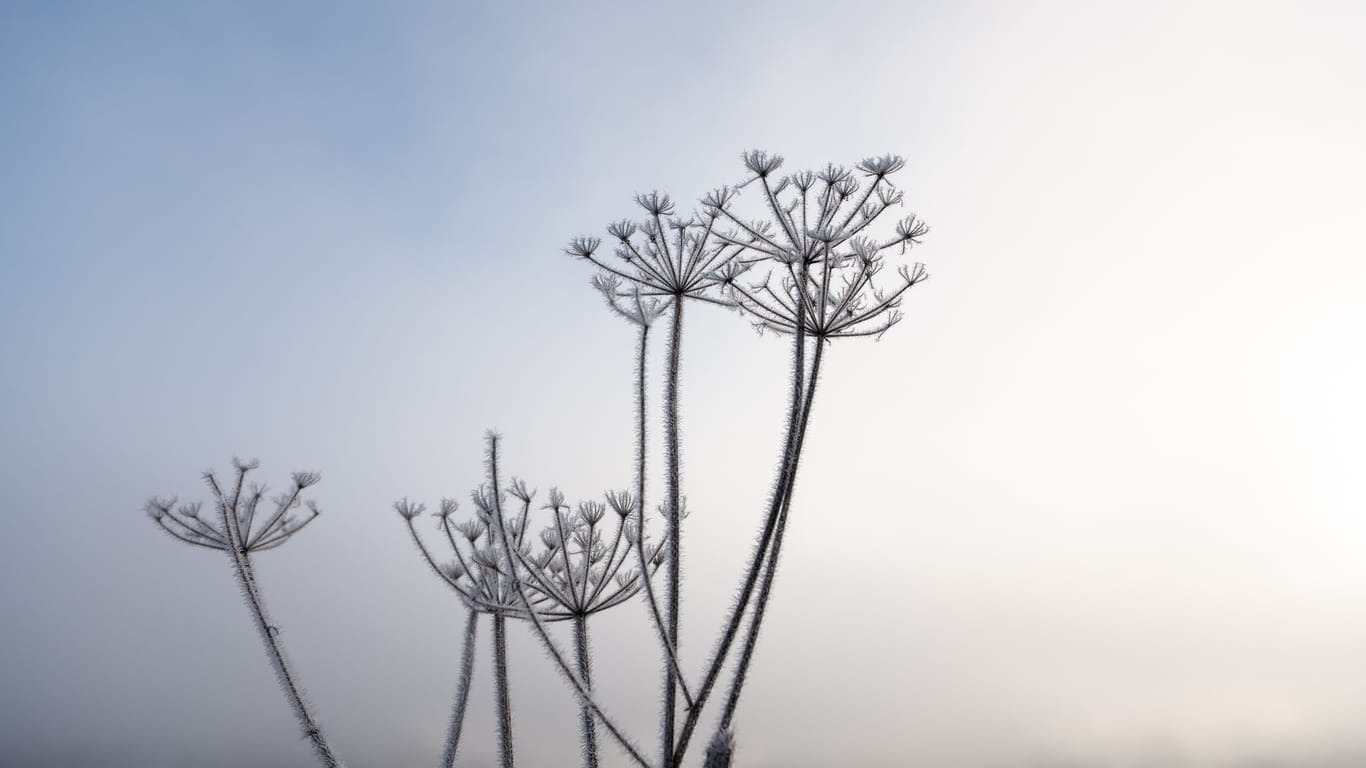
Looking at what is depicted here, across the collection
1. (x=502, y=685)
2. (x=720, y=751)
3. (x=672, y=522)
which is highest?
(x=672, y=522)

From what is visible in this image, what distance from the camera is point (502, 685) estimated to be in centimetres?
1035

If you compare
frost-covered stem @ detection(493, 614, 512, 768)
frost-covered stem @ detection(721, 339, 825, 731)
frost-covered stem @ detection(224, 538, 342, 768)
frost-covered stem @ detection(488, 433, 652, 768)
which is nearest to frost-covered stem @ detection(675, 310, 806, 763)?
frost-covered stem @ detection(721, 339, 825, 731)

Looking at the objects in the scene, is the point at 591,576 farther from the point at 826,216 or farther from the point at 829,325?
the point at 826,216

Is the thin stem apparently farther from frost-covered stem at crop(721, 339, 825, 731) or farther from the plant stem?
the plant stem

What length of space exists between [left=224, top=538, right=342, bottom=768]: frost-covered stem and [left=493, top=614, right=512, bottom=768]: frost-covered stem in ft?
5.68

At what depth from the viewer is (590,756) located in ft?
30.8

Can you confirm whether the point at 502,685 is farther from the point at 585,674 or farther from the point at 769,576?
the point at 769,576

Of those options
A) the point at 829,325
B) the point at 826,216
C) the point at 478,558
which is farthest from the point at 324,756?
the point at 826,216

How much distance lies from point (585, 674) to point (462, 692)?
106 inches

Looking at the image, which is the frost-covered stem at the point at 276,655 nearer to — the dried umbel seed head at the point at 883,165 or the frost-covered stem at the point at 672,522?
the frost-covered stem at the point at 672,522

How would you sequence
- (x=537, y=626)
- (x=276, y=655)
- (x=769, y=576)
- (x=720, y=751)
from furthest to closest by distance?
(x=276, y=655) → (x=537, y=626) → (x=769, y=576) → (x=720, y=751)

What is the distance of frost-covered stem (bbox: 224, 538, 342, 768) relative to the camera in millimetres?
9875

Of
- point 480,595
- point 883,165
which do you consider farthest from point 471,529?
point 883,165

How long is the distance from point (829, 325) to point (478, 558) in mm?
4566
